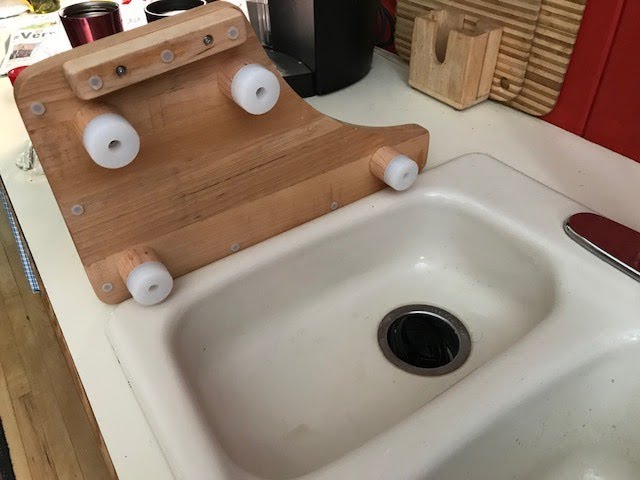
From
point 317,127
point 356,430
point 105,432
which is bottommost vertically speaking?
point 356,430

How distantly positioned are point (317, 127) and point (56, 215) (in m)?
0.34

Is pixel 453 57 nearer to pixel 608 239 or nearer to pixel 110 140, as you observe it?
pixel 608 239

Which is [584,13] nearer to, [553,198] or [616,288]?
[553,198]

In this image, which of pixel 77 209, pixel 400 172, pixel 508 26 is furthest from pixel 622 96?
pixel 77 209

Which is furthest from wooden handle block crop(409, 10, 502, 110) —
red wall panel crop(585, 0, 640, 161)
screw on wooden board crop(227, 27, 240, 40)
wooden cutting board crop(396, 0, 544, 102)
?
screw on wooden board crop(227, 27, 240, 40)

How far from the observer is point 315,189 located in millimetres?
639

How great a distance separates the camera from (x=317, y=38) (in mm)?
815

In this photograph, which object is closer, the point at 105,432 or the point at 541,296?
the point at 105,432

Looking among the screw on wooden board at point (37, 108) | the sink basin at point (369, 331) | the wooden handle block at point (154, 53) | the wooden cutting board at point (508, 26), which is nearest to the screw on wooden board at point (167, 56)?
the wooden handle block at point (154, 53)

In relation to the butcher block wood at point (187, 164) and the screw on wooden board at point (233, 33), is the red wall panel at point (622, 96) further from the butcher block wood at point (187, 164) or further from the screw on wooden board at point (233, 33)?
the screw on wooden board at point (233, 33)

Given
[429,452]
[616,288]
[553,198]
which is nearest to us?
[429,452]

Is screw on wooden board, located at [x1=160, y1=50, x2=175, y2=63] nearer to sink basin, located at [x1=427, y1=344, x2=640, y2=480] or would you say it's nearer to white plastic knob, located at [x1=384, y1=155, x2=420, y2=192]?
white plastic knob, located at [x1=384, y1=155, x2=420, y2=192]

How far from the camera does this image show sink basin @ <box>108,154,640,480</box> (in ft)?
1.51

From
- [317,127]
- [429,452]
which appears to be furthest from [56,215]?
[429,452]
